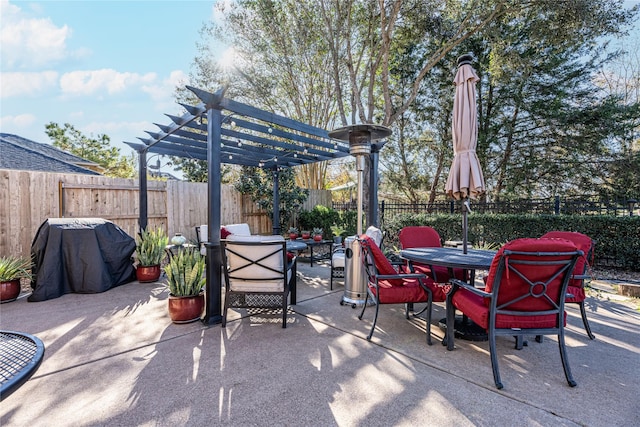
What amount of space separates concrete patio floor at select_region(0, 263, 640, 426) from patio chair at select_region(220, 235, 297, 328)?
0.88 ft

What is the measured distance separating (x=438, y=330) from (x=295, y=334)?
4.67 feet

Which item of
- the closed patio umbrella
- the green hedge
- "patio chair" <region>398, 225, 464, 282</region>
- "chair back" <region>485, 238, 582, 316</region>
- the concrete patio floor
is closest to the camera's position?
the concrete patio floor

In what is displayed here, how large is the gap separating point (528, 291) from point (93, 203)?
6.87 m

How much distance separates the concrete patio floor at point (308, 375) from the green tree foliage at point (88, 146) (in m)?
18.7

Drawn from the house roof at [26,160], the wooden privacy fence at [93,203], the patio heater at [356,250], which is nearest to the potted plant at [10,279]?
the wooden privacy fence at [93,203]

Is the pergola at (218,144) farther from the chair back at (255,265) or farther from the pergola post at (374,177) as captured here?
the pergola post at (374,177)

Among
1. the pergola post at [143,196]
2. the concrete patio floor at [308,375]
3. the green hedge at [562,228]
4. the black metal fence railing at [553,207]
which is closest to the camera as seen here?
the concrete patio floor at [308,375]

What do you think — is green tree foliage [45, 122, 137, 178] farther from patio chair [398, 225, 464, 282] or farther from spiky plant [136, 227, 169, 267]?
patio chair [398, 225, 464, 282]

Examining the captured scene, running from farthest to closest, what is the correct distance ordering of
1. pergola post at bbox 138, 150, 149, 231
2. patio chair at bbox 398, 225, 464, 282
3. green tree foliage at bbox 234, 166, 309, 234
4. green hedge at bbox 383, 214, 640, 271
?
green tree foliage at bbox 234, 166, 309, 234
pergola post at bbox 138, 150, 149, 231
green hedge at bbox 383, 214, 640, 271
patio chair at bbox 398, 225, 464, 282

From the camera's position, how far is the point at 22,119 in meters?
16.6

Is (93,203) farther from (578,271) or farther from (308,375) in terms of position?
(578,271)

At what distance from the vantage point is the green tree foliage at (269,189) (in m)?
8.53

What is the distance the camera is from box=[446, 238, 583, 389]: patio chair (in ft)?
6.40

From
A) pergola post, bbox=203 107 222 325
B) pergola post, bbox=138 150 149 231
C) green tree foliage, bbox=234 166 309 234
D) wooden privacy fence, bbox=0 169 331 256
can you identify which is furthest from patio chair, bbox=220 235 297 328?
green tree foliage, bbox=234 166 309 234
